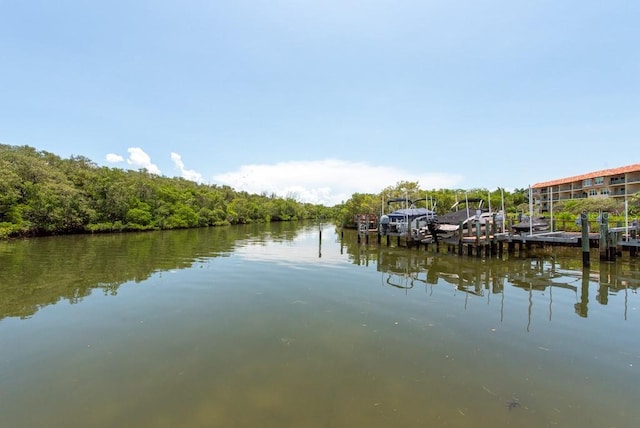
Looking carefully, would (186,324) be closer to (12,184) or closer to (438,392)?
(438,392)

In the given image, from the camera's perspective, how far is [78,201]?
107 feet

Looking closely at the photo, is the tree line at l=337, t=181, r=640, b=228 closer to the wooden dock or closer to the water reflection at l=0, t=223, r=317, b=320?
the wooden dock

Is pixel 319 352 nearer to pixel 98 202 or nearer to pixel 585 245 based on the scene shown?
pixel 585 245

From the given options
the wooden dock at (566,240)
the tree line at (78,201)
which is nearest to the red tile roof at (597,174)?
the wooden dock at (566,240)

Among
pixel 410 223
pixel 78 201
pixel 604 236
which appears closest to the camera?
pixel 604 236

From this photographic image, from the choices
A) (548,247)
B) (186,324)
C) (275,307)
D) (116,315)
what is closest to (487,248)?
(548,247)

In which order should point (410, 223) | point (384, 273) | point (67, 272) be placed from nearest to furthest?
point (67, 272) → point (384, 273) → point (410, 223)

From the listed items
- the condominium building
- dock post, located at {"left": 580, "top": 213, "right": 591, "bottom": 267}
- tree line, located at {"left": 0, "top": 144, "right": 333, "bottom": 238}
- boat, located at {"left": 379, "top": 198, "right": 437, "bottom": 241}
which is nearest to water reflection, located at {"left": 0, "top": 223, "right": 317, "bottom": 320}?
boat, located at {"left": 379, "top": 198, "right": 437, "bottom": 241}

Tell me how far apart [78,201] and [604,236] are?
42.0 metres

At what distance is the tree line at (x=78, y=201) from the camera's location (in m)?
28.5

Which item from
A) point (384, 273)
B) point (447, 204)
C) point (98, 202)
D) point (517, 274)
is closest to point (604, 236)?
point (517, 274)

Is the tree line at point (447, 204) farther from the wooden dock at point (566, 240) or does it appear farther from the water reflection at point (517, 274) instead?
the water reflection at point (517, 274)

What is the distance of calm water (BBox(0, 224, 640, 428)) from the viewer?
147 inches

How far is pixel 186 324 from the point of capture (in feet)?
21.8
